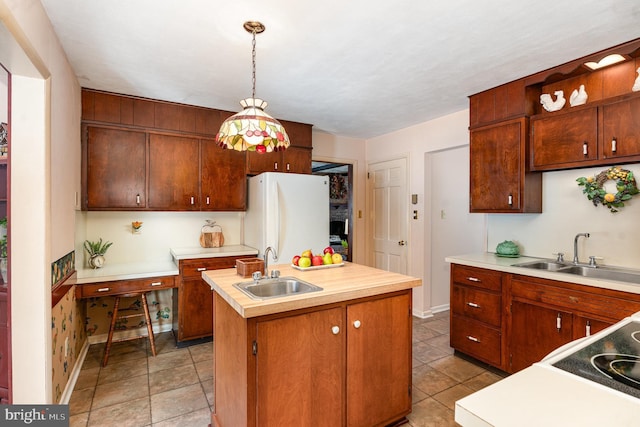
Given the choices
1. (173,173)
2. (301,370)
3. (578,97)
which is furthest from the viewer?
(173,173)

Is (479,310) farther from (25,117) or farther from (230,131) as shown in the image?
(25,117)

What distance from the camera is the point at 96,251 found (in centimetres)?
313

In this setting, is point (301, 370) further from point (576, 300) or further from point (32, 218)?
point (576, 300)

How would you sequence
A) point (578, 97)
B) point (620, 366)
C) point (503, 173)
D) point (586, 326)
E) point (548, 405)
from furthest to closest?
point (503, 173)
point (578, 97)
point (586, 326)
point (620, 366)
point (548, 405)

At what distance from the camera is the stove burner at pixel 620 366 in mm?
755

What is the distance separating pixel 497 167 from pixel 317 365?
2361 millimetres

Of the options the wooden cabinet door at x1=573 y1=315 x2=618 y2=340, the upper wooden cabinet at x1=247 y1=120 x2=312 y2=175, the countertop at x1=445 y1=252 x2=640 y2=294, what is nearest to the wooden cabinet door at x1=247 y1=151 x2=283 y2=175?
the upper wooden cabinet at x1=247 y1=120 x2=312 y2=175

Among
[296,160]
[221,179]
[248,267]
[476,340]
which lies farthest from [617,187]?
[221,179]

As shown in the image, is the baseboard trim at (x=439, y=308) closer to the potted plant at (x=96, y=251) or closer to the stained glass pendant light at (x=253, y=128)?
the stained glass pendant light at (x=253, y=128)

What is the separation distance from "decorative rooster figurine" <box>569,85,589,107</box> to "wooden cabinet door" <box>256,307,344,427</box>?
8.09ft

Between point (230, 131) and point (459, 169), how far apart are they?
3.40 metres

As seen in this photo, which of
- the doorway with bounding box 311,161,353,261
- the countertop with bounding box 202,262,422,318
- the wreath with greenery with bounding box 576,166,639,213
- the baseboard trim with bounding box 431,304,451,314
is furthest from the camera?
the doorway with bounding box 311,161,353,261

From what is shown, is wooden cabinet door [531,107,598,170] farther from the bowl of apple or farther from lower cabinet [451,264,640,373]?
the bowl of apple

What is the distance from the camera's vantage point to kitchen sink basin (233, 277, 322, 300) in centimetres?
179
